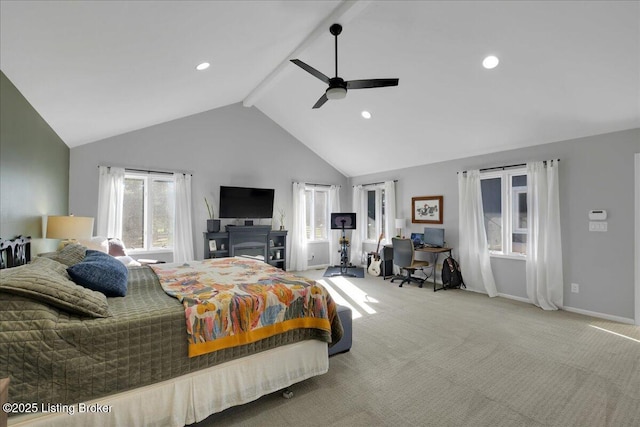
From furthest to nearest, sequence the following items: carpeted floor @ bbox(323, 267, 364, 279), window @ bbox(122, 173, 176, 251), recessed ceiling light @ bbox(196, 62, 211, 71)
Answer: carpeted floor @ bbox(323, 267, 364, 279) → window @ bbox(122, 173, 176, 251) → recessed ceiling light @ bbox(196, 62, 211, 71)

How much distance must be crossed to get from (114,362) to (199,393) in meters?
0.53

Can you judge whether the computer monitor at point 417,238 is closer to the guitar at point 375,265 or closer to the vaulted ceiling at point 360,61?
the guitar at point 375,265

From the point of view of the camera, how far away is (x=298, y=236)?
6.77 m

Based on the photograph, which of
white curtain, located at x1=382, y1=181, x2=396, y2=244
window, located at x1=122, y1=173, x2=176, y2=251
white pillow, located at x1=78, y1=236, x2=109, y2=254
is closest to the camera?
white pillow, located at x1=78, y1=236, x2=109, y2=254

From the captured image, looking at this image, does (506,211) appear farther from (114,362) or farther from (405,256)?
(114,362)

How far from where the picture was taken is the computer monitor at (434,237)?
215 inches

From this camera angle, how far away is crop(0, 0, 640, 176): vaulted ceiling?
2.08m

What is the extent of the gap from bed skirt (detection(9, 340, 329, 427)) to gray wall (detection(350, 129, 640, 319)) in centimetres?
388

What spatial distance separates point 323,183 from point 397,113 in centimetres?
296

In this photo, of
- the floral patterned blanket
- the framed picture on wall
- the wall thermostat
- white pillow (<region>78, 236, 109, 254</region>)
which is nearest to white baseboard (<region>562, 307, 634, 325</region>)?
the wall thermostat

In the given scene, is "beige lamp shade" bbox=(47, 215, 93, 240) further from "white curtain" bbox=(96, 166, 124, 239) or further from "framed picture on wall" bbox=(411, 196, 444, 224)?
"framed picture on wall" bbox=(411, 196, 444, 224)

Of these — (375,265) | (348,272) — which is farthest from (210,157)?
(375,265)

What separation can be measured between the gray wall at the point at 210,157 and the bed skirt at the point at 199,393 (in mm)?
4149

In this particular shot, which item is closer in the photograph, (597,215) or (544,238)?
(597,215)
